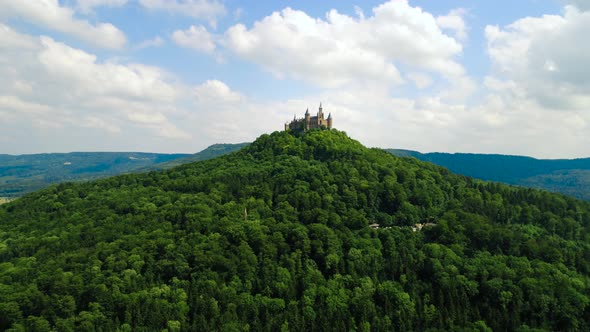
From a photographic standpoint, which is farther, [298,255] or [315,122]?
[315,122]

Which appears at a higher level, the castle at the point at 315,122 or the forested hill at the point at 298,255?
the castle at the point at 315,122

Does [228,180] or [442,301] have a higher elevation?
[228,180]

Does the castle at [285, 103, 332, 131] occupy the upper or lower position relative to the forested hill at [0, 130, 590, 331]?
upper

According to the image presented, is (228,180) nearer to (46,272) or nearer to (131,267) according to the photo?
(131,267)

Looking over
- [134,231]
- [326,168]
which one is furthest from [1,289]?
[326,168]

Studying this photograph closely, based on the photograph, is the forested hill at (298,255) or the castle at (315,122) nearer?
the forested hill at (298,255)

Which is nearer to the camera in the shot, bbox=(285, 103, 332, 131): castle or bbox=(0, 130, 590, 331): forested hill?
bbox=(0, 130, 590, 331): forested hill

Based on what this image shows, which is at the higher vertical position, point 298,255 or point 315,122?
point 315,122

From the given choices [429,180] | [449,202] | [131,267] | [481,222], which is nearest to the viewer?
[131,267]
